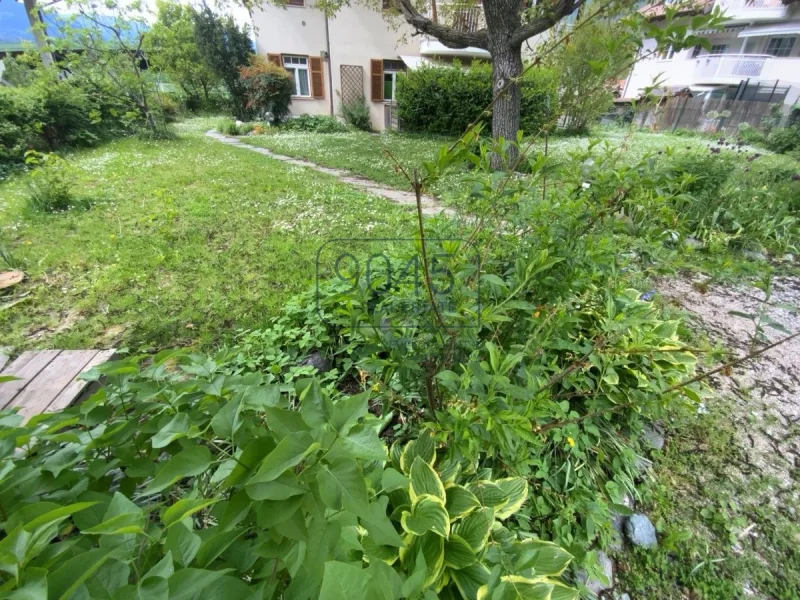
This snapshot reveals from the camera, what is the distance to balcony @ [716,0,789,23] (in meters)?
19.1

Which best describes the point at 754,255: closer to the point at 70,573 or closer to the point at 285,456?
the point at 285,456

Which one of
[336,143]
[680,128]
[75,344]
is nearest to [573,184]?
[75,344]

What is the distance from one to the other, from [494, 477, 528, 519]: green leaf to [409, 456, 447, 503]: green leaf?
0.25 metres

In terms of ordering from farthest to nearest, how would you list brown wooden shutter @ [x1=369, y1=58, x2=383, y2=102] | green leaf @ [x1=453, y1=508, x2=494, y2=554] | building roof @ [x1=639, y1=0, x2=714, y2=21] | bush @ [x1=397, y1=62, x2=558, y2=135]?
brown wooden shutter @ [x1=369, y1=58, x2=383, y2=102] < bush @ [x1=397, y1=62, x2=558, y2=135] < green leaf @ [x1=453, y1=508, x2=494, y2=554] < building roof @ [x1=639, y1=0, x2=714, y2=21]

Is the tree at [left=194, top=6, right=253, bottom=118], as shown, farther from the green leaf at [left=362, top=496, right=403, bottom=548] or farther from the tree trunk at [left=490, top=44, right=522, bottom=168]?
the green leaf at [left=362, top=496, right=403, bottom=548]

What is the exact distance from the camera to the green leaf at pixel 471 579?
43.5 inches

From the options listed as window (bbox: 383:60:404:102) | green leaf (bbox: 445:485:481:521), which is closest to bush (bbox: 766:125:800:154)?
window (bbox: 383:60:404:102)

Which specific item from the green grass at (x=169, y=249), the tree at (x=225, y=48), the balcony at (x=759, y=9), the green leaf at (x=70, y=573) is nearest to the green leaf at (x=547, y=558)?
the green leaf at (x=70, y=573)

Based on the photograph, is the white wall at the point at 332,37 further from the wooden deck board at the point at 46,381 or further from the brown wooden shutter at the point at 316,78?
the wooden deck board at the point at 46,381

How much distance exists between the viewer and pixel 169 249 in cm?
381

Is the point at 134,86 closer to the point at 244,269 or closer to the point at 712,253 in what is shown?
the point at 244,269

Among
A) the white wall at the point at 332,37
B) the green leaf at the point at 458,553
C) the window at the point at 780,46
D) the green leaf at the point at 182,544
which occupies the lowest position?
the green leaf at the point at 458,553

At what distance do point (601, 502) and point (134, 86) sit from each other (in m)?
12.4

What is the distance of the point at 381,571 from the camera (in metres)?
0.57
